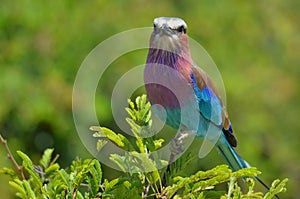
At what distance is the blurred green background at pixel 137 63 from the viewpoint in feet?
19.9

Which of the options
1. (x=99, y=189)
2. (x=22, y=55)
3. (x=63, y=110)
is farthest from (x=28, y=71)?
(x=99, y=189)

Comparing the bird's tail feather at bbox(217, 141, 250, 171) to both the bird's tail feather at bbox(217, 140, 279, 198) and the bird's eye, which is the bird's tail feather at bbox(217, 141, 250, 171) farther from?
the bird's eye

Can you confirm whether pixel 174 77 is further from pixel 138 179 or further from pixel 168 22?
pixel 138 179

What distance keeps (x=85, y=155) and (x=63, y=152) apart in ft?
1.02

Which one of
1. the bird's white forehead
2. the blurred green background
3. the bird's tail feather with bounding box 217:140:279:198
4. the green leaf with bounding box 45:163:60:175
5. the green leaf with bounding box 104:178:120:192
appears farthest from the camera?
the blurred green background

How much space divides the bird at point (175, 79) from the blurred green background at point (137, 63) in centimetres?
261

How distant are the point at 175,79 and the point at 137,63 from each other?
3136 millimetres

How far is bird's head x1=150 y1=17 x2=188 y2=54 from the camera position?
2.96m

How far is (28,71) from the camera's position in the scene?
6.40 meters

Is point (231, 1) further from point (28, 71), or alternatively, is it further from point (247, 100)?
point (28, 71)

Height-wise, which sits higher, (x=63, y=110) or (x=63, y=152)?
(x=63, y=110)

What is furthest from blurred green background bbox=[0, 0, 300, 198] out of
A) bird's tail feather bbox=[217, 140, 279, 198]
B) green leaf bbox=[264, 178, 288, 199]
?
green leaf bbox=[264, 178, 288, 199]

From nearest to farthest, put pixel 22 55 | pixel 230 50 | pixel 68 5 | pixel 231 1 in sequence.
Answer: pixel 22 55 → pixel 68 5 → pixel 230 50 → pixel 231 1

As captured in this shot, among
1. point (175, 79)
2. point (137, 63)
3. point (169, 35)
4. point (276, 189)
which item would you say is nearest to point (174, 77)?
point (175, 79)
